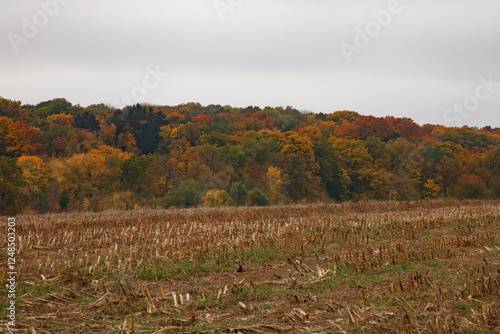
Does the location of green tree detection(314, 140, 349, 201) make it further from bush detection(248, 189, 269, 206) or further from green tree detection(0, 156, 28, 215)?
green tree detection(0, 156, 28, 215)

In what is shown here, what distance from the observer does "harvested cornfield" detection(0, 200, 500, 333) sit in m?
8.40

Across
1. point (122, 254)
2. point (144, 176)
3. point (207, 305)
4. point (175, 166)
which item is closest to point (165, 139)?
point (175, 166)

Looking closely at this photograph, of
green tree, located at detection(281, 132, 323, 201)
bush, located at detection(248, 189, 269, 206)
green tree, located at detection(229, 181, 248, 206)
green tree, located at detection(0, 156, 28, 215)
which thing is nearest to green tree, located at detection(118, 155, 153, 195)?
green tree, located at detection(229, 181, 248, 206)

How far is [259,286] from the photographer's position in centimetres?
1120

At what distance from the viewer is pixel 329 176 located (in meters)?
75.2

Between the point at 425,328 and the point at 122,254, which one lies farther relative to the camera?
the point at 122,254

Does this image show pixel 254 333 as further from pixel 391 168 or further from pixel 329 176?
pixel 391 168

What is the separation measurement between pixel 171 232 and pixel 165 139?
203 ft

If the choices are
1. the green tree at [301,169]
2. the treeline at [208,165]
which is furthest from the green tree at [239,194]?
the green tree at [301,169]

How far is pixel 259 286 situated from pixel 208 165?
6049cm

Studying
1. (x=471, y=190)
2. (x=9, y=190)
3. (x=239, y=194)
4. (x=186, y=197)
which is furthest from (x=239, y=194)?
(x=471, y=190)

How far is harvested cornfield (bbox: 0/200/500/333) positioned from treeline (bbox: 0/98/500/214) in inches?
1551

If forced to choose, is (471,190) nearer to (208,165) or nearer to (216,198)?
(216,198)

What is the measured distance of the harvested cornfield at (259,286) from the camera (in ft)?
27.6
